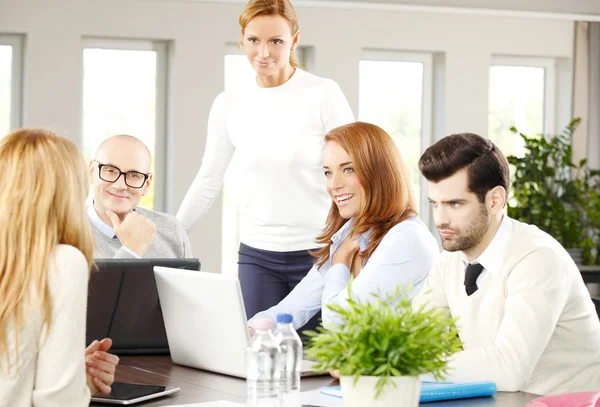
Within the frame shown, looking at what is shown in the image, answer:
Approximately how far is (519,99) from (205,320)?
5.35 m

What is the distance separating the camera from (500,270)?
2.26 meters

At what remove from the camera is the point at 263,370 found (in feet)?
5.64

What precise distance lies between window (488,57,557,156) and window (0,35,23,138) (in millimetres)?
3423

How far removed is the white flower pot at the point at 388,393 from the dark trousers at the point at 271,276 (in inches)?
71.9

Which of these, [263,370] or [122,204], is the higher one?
[122,204]

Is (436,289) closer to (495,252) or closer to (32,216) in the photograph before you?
(495,252)

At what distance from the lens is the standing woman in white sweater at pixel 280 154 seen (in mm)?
3324

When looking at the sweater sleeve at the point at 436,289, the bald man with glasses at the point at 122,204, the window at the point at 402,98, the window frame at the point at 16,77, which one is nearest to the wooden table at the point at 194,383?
the sweater sleeve at the point at 436,289

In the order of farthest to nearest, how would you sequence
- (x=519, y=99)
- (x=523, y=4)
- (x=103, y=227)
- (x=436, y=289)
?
(x=519, y=99), (x=523, y=4), (x=103, y=227), (x=436, y=289)

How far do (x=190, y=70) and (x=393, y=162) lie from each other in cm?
344

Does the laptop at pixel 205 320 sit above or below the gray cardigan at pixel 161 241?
below

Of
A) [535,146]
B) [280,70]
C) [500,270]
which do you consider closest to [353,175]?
[500,270]

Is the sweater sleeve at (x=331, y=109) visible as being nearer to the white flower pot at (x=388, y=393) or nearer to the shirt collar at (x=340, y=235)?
the shirt collar at (x=340, y=235)

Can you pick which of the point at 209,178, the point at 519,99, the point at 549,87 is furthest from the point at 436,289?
the point at 549,87
